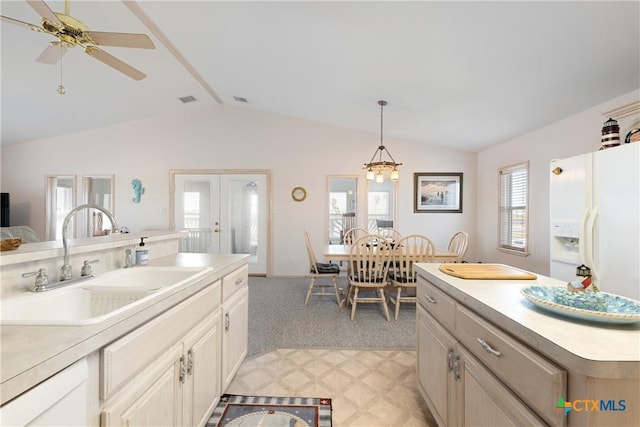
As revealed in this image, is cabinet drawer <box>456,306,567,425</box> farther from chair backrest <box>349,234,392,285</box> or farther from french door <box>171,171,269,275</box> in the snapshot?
french door <box>171,171,269,275</box>

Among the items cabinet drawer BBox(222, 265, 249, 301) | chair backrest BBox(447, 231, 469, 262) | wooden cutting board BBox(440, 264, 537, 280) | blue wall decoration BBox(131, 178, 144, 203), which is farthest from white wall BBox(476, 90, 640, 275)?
blue wall decoration BBox(131, 178, 144, 203)

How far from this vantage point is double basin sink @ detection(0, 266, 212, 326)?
1.06 m

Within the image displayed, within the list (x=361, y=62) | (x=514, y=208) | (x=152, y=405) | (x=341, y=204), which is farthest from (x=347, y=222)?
(x=152, y=405)

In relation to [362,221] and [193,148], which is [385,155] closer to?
[362,221]

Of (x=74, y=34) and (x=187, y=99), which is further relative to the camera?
(x=187, y=99)

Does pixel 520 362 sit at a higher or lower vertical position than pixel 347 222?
lower

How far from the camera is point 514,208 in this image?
4.56m

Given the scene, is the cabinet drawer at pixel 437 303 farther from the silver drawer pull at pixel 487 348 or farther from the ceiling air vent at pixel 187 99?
the ceiling air vent at pixel 187 99

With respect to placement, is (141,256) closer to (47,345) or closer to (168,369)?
(168,369)

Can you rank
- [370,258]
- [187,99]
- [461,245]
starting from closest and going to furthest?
1. [370,258]
2. [461,245]
3. [187,99]

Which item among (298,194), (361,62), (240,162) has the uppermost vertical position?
(361,62)

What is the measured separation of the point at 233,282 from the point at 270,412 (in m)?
0.84

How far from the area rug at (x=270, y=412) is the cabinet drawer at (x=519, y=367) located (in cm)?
109

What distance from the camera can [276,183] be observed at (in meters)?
5.68
